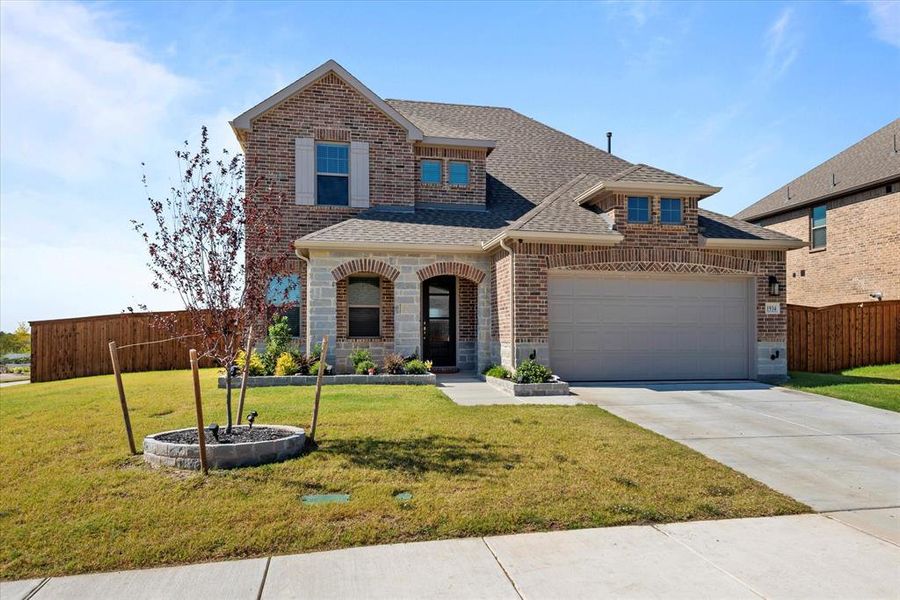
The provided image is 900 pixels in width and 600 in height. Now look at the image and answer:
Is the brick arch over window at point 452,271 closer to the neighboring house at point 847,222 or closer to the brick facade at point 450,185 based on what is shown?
the brick facade at point 450,185

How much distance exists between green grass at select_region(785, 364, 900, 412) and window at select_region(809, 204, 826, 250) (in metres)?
6.14

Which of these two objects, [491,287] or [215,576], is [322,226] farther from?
[215,576]

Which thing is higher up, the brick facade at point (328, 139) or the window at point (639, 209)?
the brick facade at point (328, 139)

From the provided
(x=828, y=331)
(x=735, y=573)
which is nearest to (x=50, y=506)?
(x=735, y=573)

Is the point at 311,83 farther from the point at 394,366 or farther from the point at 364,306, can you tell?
the point at 394,366

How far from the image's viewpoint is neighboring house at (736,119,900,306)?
18.2 meters

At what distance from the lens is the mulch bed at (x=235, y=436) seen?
664 centimetres

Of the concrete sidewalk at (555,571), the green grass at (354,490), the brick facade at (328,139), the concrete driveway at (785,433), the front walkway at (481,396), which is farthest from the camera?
the brick facade at (328,139)

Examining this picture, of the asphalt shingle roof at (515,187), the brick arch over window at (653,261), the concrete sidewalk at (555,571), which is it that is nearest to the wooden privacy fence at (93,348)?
the asphalt shingle roof at (515,187)

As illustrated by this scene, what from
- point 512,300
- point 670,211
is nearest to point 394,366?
point 512,300

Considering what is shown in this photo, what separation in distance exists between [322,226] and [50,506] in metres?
11.3

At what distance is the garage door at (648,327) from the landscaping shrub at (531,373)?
4.55ft

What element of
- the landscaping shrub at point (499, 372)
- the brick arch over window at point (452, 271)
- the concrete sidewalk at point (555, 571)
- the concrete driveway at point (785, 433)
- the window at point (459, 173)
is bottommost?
the concrete sidewalk at point (555, 571)

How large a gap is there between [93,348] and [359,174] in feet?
32.0
